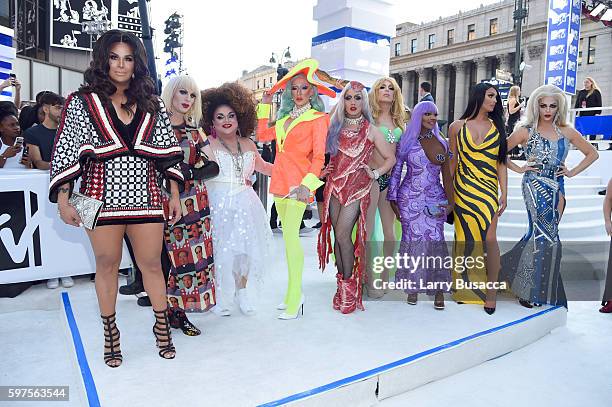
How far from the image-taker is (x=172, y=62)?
77.4 feet

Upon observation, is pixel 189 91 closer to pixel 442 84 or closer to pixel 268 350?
pixel 268 350

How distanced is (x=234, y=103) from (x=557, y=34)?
13.8m

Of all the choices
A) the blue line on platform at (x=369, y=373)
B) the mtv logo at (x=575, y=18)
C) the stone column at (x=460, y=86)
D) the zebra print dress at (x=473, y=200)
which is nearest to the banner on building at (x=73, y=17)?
the mtv logo at (x=575, y=18)

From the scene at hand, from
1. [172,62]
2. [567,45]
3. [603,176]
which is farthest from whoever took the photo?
[172,62]

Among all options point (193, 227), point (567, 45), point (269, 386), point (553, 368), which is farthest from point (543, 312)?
point (567, 45)

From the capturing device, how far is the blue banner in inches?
553

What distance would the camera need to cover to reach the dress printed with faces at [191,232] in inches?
134

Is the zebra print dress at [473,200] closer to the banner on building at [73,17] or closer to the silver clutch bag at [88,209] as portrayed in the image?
the silver clutch bag at [88,209]

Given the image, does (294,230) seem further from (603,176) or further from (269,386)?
(603,176)

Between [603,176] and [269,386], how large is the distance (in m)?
9.56

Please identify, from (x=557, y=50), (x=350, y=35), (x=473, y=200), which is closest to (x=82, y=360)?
(x=473, y=200)

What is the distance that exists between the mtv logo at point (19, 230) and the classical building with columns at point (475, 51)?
113 ft

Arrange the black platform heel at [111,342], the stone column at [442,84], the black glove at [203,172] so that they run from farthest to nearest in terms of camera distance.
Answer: the stone column at [442,84] < the black glove at [203,172] < the black platform heel at [111,342]

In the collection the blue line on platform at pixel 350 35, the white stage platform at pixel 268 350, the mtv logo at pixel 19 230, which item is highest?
the blue line on platform at pixel 350 35
